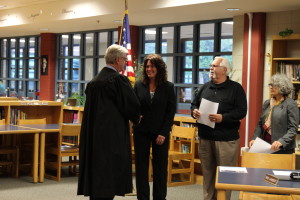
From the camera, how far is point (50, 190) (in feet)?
20.7

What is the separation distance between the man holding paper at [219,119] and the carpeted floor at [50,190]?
1.48 metres

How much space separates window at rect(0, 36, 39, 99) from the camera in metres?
13.1

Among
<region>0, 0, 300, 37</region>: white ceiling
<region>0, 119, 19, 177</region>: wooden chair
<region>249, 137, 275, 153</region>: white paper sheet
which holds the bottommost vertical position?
<region>0, 119, 19, 177</region>: wooden chair

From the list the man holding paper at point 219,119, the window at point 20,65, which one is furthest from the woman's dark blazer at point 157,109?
the window at point 20,65

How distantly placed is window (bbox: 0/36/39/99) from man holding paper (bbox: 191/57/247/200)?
28.9ft

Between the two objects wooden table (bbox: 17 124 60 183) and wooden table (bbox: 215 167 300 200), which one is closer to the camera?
wooden table (bbox: 215 167 300 200)

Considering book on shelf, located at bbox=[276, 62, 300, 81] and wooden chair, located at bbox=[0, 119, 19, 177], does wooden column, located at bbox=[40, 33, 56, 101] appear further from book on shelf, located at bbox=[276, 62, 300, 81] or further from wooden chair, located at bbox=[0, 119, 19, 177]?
book on shelf, located at bbox=[276, 62, 300, 81]

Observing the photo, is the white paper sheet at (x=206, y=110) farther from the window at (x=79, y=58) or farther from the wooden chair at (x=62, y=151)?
the window at (x=79, y=58)

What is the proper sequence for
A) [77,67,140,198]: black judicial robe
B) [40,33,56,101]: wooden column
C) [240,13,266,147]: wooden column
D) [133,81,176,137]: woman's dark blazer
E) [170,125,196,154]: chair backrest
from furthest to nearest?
1. [40,33,56,101]: wooden column
2. [240,13,266,147]: wooden column
3. [170,125,196,154]: chair backrest
4. [133,81,176,137]: woman's dark blazer
5. [77,67,140,198]: black judicial robe

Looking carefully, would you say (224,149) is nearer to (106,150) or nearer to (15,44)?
(106,150)

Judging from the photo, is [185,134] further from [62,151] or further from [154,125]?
[154,125]

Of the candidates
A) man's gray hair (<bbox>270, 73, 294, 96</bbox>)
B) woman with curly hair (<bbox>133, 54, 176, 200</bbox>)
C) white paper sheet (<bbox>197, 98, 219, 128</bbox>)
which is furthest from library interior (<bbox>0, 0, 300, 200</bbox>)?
man's gray hair (<bbox>270, 73, 294, 96</bbox>)

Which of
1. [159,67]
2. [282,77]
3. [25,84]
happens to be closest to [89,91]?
[159,67]

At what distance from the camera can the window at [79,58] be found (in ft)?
36.9
